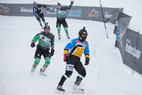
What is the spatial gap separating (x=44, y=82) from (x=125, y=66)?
3.93 m

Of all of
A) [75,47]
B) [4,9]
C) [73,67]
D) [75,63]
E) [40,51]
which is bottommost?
[73,67]

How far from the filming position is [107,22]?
14.6m

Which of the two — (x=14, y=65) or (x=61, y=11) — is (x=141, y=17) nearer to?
(x=61, y=11)

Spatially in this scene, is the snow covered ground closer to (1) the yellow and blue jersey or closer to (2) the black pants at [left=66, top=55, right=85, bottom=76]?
(2) the black pants at [left=66, top=55, right=85, bottom=76]

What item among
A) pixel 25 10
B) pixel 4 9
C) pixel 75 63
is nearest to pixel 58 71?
pixel 75 63

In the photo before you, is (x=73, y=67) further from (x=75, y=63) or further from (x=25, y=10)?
(x=25, y=10)

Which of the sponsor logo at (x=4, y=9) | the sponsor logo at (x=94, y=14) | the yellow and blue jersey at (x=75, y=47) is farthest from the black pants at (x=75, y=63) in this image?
the sponsor logo at (x=4, y=9)

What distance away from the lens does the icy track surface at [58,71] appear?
5438 millimetres

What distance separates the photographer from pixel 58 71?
6781 mm

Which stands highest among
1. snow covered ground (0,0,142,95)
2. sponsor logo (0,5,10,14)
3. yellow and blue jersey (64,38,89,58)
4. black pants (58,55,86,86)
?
sponsor logo (0,5,10,14)

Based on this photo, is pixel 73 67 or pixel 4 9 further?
pixel 4 9

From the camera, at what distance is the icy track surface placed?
5.44m

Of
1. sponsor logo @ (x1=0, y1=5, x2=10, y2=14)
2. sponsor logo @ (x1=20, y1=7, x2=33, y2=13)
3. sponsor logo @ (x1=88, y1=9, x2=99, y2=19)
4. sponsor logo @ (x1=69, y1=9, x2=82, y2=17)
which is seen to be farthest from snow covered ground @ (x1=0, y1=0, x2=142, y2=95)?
sponsor logo @ (x1=0, y1=5, x2=10, y2=14)

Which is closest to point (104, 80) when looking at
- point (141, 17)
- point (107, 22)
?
point (107, 22)
